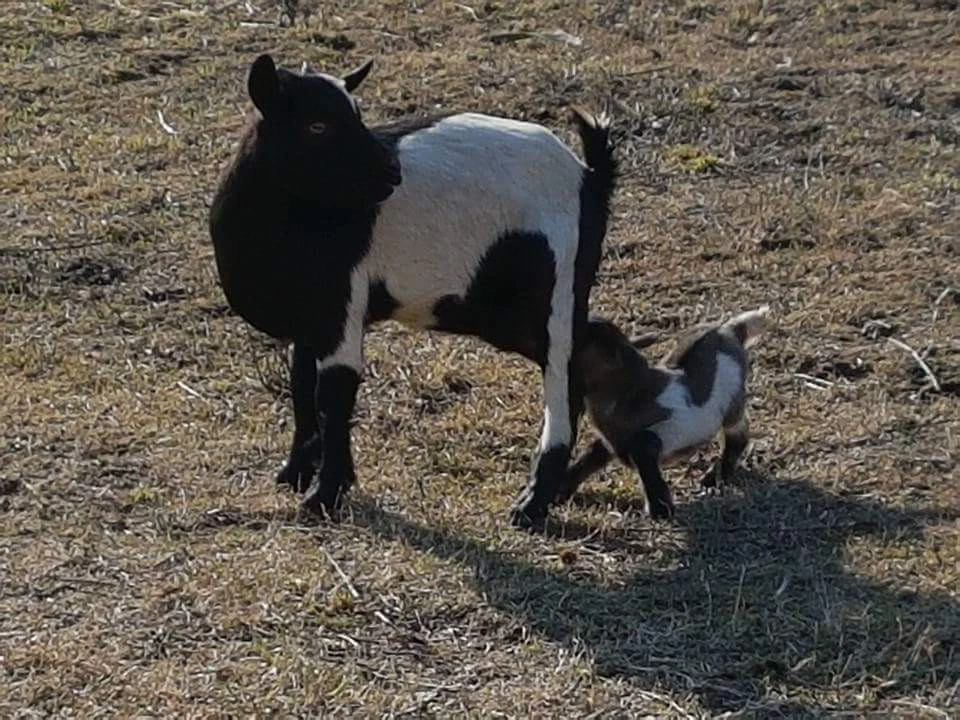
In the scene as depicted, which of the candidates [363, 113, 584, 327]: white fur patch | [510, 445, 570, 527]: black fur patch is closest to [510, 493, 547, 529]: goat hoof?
[510, 445, 570, 527]: black fur patch

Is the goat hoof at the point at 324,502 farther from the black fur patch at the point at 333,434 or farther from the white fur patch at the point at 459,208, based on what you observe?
the white fur patch at the point at 459,208

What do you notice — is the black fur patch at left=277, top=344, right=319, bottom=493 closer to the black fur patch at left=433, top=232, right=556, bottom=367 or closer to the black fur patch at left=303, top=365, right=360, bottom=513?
the black fur patch at left=303, top=365, right=360, bottom=513

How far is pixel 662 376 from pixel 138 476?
1.86 meters

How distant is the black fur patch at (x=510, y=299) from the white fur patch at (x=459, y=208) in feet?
0.11

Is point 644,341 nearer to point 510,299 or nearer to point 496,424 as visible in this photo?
point 496,424

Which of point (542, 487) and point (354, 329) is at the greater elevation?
point (354, 329)

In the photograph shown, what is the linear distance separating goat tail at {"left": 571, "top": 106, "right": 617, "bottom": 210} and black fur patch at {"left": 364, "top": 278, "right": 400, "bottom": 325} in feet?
2.67

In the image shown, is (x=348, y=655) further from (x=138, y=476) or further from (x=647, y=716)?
(x=138, y=476)

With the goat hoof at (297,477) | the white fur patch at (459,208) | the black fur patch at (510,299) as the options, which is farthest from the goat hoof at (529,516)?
the goat hoof at (297,477)

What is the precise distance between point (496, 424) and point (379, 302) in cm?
110

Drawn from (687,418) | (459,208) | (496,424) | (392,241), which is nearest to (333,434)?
(392,241)

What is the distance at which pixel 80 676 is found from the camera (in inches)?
211

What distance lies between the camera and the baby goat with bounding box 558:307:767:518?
6906mm

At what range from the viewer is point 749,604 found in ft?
19.4
